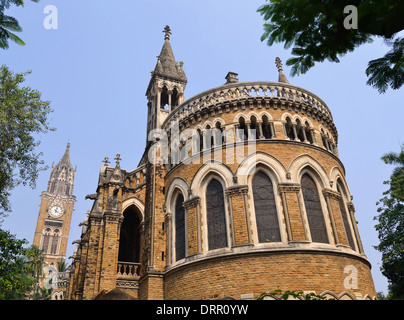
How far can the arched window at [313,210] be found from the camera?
14.4 m

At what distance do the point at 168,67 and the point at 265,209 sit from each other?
15.4 metres

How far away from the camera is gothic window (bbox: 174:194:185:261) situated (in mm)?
16000

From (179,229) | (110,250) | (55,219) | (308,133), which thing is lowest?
(110,250)

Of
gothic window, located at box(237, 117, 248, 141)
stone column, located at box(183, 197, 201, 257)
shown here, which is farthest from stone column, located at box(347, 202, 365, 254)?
stone column, located at box(183, 197, 201, 257)

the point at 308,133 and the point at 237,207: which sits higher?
the point at 308,133

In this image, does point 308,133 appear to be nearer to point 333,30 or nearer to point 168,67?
point 333,30

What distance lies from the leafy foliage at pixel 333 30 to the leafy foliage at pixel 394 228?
22079 millimetres

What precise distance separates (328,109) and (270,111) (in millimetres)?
4557

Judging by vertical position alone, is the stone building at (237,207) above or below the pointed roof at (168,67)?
below

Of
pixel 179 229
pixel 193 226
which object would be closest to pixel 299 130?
pixel 193 226

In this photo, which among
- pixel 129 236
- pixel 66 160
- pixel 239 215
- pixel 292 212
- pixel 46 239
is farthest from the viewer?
pixel 66 160

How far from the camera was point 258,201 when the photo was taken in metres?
14.8

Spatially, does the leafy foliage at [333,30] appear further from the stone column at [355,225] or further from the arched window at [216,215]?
the stone column at [355,225]

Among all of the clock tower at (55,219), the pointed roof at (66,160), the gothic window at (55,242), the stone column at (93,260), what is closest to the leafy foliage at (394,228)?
the stone column at (93,260)
